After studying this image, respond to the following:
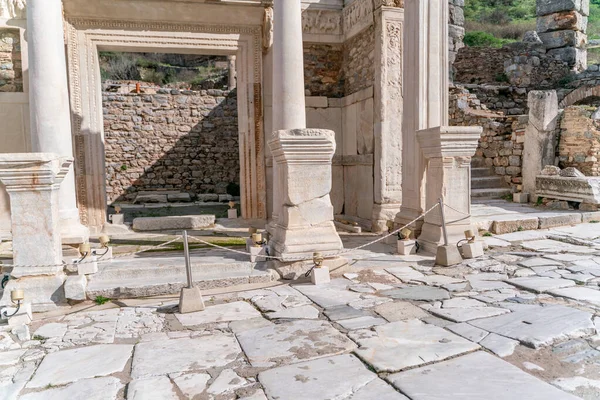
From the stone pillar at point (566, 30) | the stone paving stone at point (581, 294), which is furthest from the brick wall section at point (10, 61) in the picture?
the stone pillar at point (566, 30)

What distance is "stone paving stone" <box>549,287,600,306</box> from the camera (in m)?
4.03

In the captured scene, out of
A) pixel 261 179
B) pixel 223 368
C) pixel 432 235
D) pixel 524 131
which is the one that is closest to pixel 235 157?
pixel 261 179

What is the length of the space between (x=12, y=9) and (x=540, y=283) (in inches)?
324

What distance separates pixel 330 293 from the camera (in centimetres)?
452

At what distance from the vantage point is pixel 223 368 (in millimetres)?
2941

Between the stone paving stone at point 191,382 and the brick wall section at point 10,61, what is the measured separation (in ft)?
21.4

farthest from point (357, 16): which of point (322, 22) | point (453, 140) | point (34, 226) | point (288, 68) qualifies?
point (34, 226)

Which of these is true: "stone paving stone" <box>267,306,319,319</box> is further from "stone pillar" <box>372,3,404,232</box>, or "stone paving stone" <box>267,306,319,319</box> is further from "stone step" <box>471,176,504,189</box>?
"stone step" <box>471,176,504,189</box>

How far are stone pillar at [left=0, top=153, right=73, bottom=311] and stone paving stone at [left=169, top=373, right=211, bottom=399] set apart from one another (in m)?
2.12

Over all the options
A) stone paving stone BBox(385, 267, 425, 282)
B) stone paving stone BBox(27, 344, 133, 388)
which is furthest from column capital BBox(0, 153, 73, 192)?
stone paving stone BBox(385, 267, 425, 282)

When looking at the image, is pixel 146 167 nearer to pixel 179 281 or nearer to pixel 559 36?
pixel 179 281

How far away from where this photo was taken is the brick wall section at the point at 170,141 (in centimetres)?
1516

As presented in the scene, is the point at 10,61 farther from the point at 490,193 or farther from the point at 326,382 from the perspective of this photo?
the point at 490,193

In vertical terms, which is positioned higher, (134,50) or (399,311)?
(134,50)
